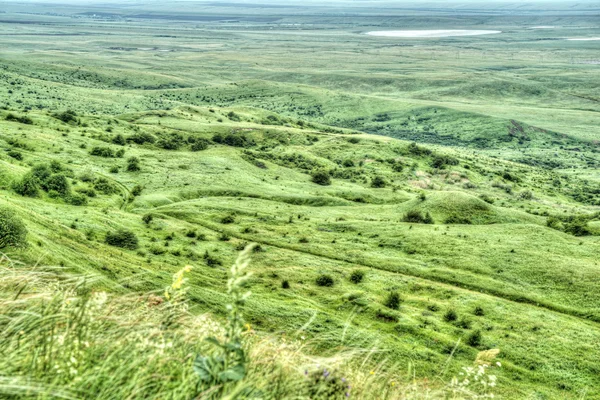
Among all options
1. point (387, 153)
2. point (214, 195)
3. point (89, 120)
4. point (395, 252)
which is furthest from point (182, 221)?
point (387, 153)

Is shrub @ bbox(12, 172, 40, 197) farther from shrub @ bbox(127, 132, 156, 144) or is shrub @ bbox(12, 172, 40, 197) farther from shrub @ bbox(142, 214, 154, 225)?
shrub @ bbox(127, 132, 156, 144)

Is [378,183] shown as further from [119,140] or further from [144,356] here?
[144,356]

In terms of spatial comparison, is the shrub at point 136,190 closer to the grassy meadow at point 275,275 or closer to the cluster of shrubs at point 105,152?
the grassy meadow at point 275,275

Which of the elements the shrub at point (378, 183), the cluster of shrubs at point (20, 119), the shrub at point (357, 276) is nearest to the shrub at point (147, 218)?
the shrub at point (357, 276)

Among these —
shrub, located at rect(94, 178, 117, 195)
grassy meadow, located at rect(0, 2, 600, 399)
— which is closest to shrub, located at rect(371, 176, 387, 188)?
grassy meadow, located at rect(0, 2, 600, 399)

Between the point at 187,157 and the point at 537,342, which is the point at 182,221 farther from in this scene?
the point at 537,342

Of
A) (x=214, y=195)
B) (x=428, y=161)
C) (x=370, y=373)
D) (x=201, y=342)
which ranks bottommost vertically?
(x=428, y=161)
